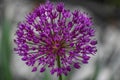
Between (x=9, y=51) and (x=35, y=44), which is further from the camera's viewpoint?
(x=9, y=51)

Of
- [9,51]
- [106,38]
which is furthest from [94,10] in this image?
[9,51]

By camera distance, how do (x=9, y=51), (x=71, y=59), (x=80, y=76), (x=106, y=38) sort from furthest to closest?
(x=106, y=38) → (x=80, y=76) → (x=9, y=51) → (x=71, y=59)

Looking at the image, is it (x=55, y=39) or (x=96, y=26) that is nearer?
(x=55, y=39)

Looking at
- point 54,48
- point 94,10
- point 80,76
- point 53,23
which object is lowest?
point 80,76

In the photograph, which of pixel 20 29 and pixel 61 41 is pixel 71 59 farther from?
pixel 20 29

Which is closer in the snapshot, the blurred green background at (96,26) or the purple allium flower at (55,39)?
the purple allium flower at (55,39)

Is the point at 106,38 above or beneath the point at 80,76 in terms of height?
above

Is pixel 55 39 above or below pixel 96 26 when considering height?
below

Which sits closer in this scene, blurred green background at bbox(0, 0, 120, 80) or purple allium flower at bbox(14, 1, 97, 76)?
purple allium flower at bbox(14, 1, 97, 76)
